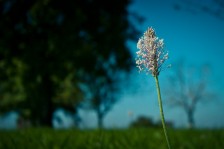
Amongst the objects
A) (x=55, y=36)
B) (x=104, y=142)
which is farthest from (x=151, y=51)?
(x=55, y=36)

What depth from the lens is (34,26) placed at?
75.8 ft

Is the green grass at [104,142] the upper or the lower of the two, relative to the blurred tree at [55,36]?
lower

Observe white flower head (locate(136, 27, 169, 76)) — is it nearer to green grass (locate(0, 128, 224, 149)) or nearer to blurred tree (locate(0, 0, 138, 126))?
green grass (locate(0, 128, 224, 149))

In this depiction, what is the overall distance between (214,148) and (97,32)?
20.8 m

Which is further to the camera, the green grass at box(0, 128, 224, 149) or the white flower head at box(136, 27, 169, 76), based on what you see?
the green grass at box(0, 128, 224, 149)

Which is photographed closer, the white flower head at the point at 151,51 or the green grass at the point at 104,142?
the white flower head at the point at 151,51

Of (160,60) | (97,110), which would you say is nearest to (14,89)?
(97,110)

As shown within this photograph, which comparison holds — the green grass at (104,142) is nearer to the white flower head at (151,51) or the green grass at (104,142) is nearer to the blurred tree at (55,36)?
the white flower head at (151,51)

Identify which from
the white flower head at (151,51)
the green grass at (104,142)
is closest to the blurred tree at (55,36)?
the green grass at (104,142)

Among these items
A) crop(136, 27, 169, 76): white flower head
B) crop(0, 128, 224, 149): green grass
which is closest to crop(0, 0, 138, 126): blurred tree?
crop(0, 128, 224, 149): green grass

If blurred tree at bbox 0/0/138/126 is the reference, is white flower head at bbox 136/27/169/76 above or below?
below

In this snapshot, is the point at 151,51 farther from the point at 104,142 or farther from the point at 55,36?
the point at 55,36

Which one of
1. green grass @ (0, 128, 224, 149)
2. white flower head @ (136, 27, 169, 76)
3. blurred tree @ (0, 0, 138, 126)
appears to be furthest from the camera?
blurred tree @ (0, 0, 138, 126)

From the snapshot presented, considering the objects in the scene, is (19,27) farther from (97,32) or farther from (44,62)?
(97,32)
